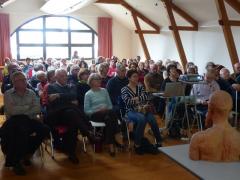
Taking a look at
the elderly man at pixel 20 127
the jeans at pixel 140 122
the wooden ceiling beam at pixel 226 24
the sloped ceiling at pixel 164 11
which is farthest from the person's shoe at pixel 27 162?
the sloped ceiling at pixel 164 11

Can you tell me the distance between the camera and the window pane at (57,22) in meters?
11.2

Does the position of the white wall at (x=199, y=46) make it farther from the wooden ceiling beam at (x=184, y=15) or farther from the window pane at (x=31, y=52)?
the window pane at (x=31, y=52)

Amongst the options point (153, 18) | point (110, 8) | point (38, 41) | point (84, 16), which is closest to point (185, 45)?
point (153, 18)

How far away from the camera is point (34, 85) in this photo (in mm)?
5246

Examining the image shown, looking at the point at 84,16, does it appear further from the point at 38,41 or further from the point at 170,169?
the point at 170,169

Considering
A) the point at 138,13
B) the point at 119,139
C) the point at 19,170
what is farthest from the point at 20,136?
the point at 138,13

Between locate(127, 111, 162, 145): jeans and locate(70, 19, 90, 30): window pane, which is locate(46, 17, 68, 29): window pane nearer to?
locate(70, 19, 90, 30): window pane

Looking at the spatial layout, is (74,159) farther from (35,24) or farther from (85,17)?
(85,17)

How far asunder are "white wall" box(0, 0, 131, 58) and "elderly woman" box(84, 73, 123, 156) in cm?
735

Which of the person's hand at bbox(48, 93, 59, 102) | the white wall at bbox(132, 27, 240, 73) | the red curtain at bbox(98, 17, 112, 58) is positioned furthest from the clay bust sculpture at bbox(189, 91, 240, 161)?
the red curtain at bbox(98, 17, 112, 58)

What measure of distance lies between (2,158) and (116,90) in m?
1.68

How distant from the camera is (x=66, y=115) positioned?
3693 millimetres

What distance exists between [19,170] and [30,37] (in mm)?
8330

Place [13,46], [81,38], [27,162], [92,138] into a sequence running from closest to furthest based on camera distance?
1. [27,162]
2. [92,138]
3. [13,46]
4. [81,38]
